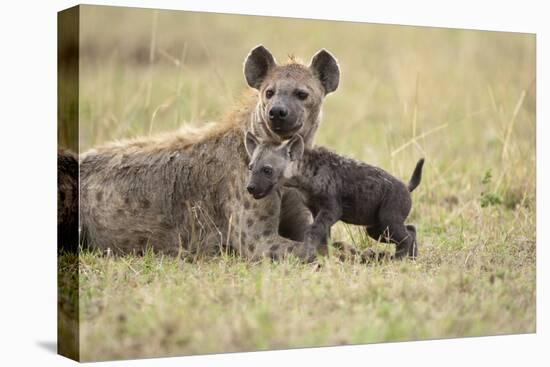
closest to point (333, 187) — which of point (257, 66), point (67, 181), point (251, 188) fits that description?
point (251, 188)

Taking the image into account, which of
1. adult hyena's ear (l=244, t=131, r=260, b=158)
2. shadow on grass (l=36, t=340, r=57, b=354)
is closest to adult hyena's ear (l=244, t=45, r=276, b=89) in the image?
adult hyena's ear (l=244, t=131, r=260, b=158)

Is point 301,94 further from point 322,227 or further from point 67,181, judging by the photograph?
point 67,181

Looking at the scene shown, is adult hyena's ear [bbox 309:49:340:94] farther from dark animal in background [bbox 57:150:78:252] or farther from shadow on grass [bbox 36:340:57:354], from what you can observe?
shadow on grass [bbox 36:340:57:354]

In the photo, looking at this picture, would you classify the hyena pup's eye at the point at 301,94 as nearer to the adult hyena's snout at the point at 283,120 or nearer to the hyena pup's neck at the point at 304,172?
the adult hyena's snout at the point at 283,120

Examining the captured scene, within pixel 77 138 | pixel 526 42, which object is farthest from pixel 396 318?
pixel 526 42

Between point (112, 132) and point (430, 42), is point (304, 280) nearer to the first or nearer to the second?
point (112, 132)

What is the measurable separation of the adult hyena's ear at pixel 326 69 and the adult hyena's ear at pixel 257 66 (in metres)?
0.29

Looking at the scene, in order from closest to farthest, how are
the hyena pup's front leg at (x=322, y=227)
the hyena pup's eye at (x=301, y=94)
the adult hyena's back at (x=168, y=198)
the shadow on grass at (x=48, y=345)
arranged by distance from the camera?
the shadow on grass at (x=48, y=345) < the hyena pup's front leg at (x=322, y=227) < the hyena pup's eye at (x=301, y=94) < the adult hyena's back at (x=168, y=198)

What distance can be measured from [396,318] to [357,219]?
33.5 inches

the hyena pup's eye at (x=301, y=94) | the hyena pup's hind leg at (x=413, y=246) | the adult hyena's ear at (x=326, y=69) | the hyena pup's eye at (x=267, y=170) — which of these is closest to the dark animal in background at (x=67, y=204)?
the hyena pup's eye at (x=267, y=170)

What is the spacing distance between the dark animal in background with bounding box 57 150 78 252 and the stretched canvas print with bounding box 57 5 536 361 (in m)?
0.01

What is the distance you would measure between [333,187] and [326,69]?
0.85 m

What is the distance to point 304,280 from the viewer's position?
6.66 m

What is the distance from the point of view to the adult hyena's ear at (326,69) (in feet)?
23.3
